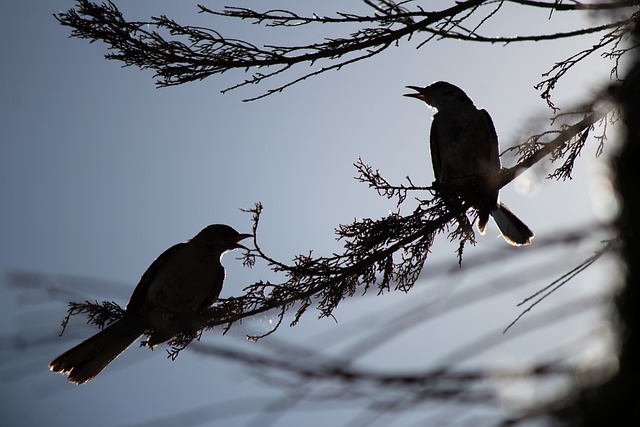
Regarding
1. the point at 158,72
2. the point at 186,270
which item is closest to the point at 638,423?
the point at 158,72

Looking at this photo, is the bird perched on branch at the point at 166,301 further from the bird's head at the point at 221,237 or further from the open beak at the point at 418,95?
the open beak at the point at 418,95

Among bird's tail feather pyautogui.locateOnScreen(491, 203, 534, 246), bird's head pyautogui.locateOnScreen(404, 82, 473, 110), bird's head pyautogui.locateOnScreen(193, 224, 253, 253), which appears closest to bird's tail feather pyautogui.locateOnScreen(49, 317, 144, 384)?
bird's head pyautogui.locateOnScreen(193, 224, 253, 253)

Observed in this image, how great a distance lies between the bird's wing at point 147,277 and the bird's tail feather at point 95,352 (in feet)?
1.06

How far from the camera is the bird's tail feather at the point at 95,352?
5141mm

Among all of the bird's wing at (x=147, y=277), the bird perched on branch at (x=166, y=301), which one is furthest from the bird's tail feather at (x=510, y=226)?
the bird's wing at (x=147, y=277)

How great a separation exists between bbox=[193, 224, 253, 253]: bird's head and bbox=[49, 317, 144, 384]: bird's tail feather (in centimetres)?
117

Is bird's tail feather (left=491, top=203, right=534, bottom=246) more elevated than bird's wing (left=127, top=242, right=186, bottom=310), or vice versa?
bird's wing (left=127, top=242, right=186, bottom=310)

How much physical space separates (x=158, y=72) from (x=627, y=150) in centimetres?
317

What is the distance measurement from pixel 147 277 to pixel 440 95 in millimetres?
2941

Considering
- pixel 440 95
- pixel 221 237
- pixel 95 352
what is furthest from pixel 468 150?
pixel 95 352

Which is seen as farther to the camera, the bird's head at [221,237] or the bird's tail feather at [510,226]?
the bird's head at [221,237]

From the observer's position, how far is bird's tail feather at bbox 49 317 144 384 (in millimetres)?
5141

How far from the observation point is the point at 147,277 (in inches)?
233

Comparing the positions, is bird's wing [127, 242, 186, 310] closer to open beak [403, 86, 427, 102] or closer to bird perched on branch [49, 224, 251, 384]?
bird perched on branch [49, 224, 251, 384]
